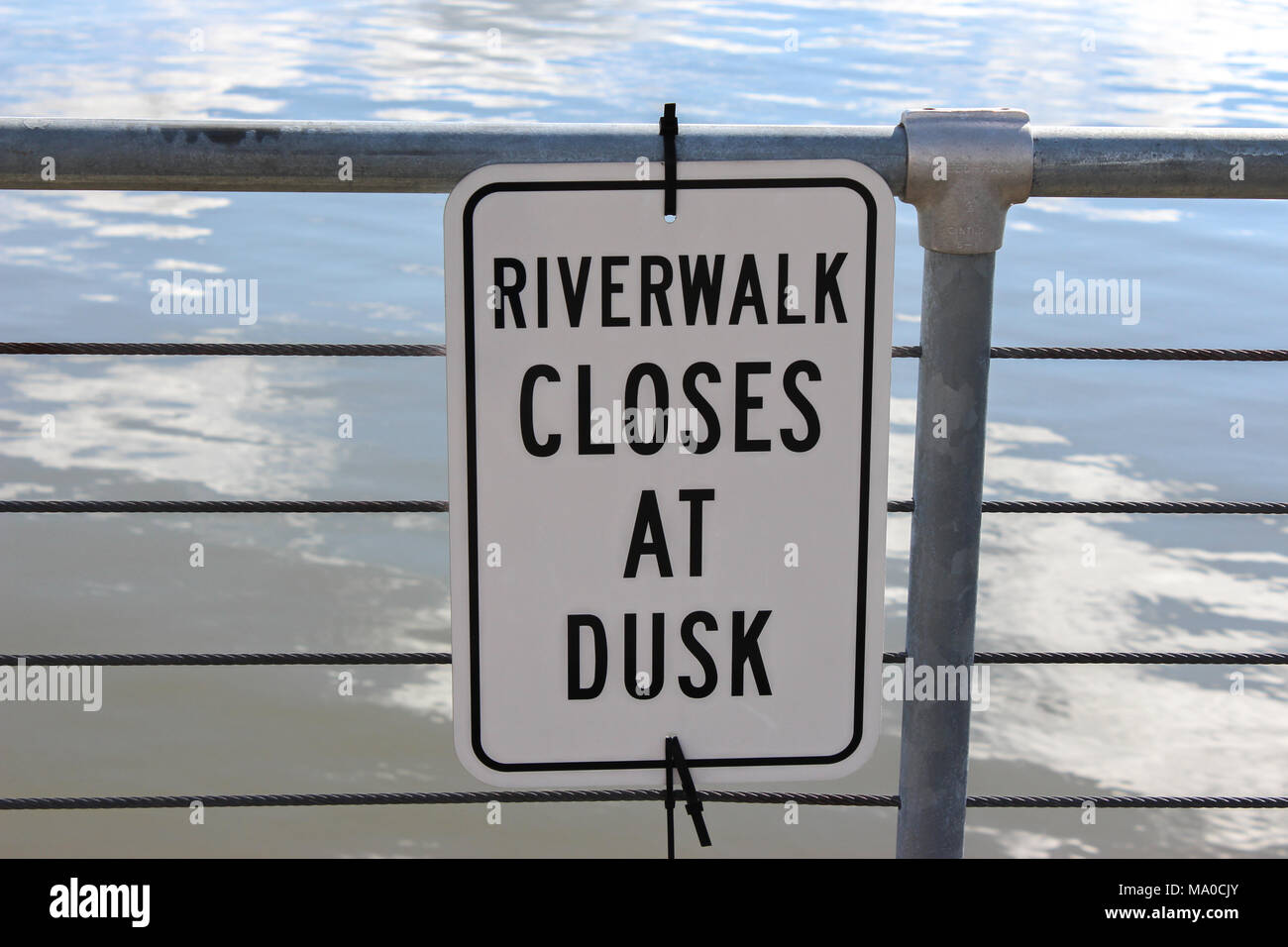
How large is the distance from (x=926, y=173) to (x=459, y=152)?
51cm

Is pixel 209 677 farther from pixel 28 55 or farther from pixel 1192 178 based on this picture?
pixel 28 55

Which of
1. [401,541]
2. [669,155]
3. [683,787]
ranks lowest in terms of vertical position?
[401,541]

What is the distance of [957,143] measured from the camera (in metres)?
1.68

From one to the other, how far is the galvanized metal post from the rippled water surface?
2239 millimetres

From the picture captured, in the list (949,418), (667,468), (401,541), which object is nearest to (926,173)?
(949,418)

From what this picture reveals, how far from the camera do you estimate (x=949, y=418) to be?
1762 mm

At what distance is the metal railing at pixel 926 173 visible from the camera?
1.64 meters

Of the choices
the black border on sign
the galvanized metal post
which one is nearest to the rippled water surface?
the galvanized metal post

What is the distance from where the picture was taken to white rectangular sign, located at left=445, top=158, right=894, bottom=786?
5.20ft

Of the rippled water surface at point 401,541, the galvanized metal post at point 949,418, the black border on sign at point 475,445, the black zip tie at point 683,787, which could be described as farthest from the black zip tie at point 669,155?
the rippled water surface at point 401,541

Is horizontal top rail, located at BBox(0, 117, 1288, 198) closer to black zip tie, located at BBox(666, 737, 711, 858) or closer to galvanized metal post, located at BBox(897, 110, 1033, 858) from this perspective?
galvanized metal post, located at BBox(897, 110, 1033, 858)

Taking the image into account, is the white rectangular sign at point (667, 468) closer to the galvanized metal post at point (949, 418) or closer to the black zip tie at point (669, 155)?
the black zip tie at point (669, 155)

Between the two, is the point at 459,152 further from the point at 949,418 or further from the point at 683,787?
the point at 683,787
